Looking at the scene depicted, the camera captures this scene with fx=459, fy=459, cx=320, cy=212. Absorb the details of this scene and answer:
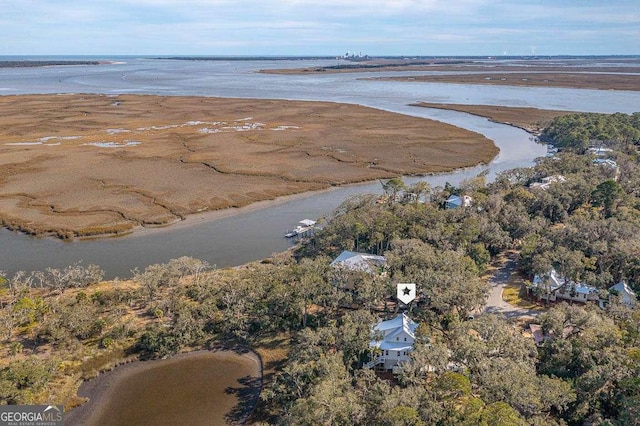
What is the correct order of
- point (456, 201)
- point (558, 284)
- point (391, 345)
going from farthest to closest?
point (456, 201) < point (558, 284) < point (391, 345)

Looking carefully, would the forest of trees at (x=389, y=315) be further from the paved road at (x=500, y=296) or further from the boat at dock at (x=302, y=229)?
the boat at dock at (x=302, y=229)

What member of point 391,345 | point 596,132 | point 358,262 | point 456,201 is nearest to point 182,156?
point 456,201

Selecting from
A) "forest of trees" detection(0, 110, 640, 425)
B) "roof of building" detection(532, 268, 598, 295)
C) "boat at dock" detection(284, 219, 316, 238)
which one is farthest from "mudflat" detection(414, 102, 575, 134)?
"roof of building" detection(532, 268, 598, 295)

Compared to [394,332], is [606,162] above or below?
above

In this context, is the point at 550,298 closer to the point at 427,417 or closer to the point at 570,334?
the point at 570,334

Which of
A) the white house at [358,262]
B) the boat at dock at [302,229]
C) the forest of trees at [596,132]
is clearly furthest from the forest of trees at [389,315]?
the forest of trees at [596,132]

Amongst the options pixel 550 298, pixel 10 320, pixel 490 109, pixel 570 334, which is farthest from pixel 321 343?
pixel 490 109

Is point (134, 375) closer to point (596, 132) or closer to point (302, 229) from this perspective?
point (302, 229)
